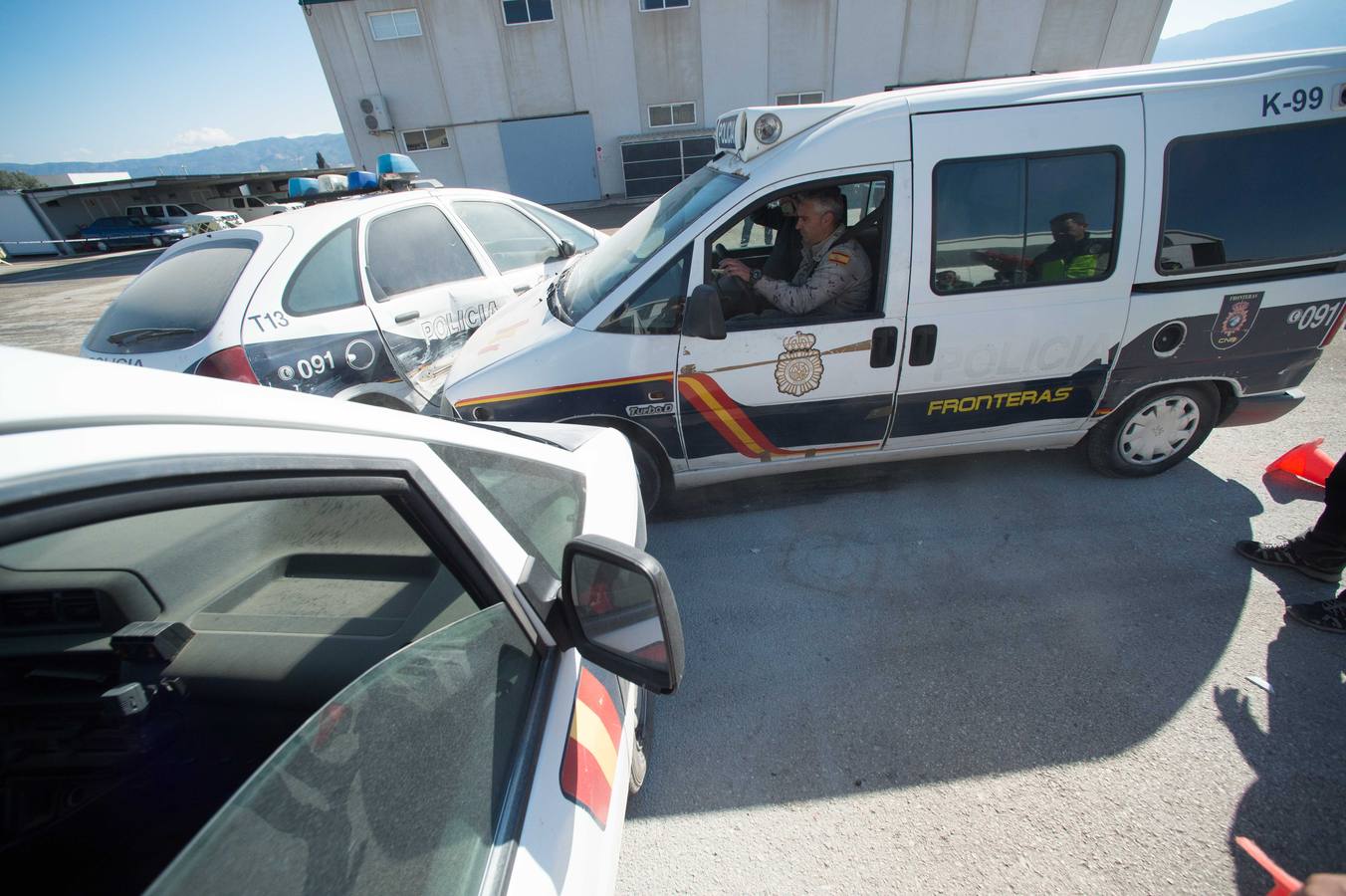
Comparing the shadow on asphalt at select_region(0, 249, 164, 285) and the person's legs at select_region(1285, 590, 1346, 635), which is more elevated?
the person's legs at select_region(1285, 590, 1346, 635)

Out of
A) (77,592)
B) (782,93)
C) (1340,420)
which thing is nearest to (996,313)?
(1340,420)

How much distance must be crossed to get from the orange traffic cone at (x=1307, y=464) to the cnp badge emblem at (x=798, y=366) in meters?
2.73

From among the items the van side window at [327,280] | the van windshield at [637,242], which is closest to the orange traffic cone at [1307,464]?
the van windshield at [637,242]

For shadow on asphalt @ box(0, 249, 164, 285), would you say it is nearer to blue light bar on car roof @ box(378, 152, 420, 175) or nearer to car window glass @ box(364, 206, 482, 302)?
blue light bar on car roof @ box(378, 152, 420, 175)

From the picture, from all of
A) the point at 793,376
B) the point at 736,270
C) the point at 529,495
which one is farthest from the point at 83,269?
the point at 529,495

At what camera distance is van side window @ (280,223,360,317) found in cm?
322

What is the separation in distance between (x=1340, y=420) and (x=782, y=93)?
19706mm

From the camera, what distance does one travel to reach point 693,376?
9.15 feet

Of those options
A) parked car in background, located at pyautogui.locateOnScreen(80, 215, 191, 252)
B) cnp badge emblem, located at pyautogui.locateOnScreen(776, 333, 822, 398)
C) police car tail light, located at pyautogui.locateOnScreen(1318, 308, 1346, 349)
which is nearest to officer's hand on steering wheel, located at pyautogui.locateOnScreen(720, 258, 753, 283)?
cnp badge emblem, located at pyautogui.locateOnScreen(776, 333, 822, 398)

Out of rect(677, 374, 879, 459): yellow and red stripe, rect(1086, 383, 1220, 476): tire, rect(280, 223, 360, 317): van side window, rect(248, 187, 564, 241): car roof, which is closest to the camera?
rect(677, 374, 879, 459): yellow and red stripe

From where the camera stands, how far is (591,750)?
1180 millimetres

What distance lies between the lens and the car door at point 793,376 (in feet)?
8.83

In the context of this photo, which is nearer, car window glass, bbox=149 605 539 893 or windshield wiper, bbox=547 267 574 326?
car window glass, bbox=149 605 539 893

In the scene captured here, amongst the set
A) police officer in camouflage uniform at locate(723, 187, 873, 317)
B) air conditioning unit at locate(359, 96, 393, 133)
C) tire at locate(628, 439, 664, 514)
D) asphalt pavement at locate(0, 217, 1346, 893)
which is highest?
air conditioning unit at locate(359, 96, 393, 133)
